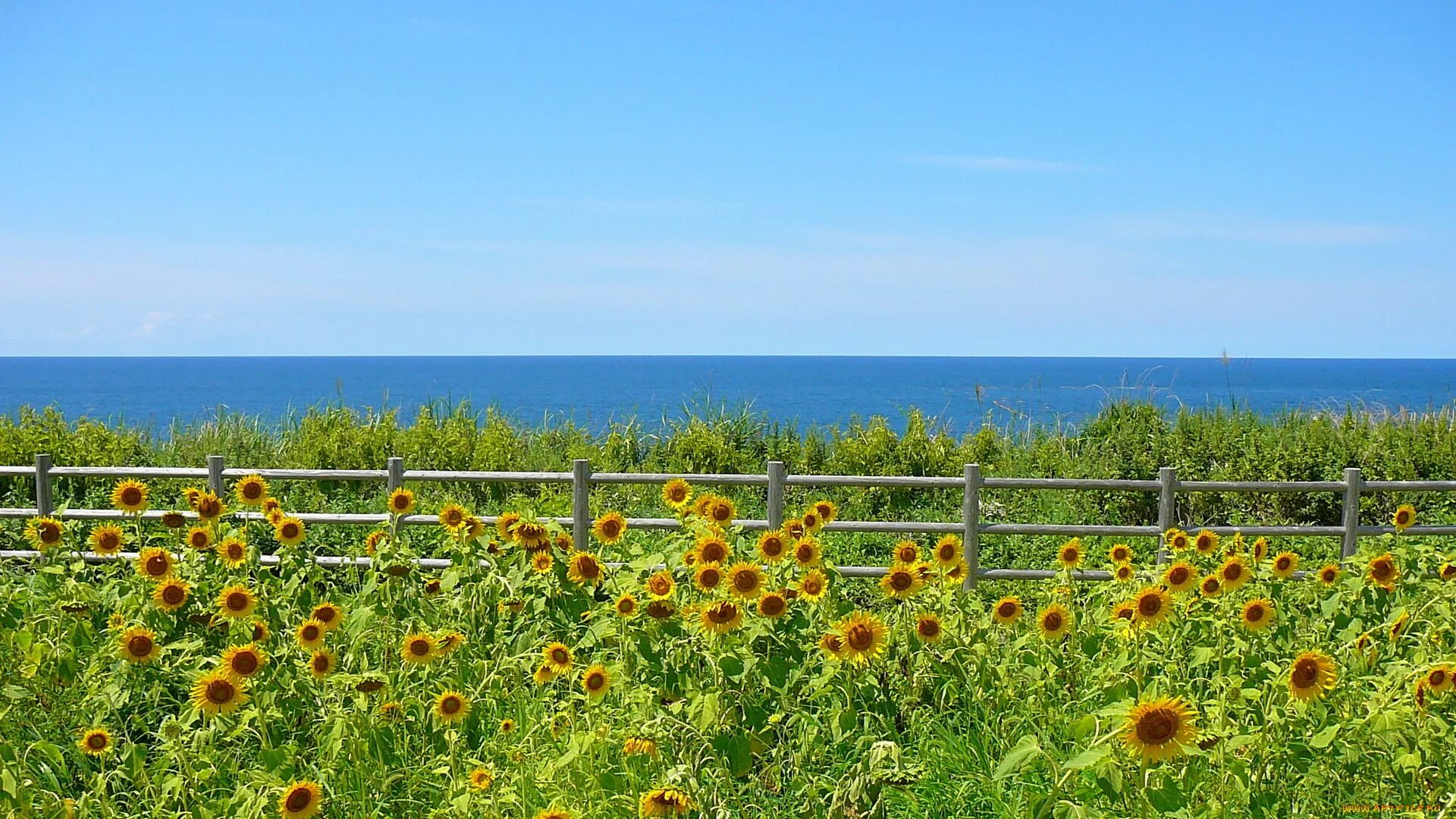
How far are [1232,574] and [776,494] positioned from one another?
4305mm

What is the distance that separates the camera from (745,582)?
3.66 meters

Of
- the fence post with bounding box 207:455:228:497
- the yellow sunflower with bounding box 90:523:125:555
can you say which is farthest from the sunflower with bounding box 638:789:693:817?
the fence post with bounding box 207:455:228:497

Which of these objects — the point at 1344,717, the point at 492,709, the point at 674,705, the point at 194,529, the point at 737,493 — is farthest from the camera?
the point at 737,493

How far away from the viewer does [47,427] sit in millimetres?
11625

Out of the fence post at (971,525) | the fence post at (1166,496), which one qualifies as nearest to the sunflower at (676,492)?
the fence post at (971,525)

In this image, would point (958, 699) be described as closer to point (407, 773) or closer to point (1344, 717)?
point (1344, 717)

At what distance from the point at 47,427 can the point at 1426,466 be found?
46.6ft

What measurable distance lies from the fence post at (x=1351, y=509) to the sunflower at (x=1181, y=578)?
539cm

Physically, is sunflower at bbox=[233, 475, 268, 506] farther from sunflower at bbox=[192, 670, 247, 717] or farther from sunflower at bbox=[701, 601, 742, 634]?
sunflower at bbox=[701, 601, 742, 634]

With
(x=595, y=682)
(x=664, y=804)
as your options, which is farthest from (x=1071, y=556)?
(x=664, y=804)

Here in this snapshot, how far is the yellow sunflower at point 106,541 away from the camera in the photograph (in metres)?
4.55

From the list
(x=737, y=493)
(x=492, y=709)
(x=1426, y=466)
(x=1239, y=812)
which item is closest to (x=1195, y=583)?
(x=1239, y=812)

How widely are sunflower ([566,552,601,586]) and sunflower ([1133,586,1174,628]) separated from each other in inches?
78.1

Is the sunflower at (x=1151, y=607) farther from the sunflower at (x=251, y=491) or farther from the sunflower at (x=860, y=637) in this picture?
the sunflower at (x=251, y=491)
